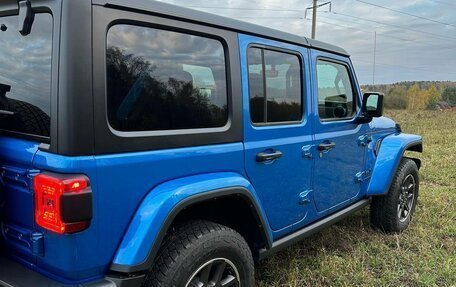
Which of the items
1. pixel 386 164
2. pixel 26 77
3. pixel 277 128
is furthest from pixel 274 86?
pixel 386 164

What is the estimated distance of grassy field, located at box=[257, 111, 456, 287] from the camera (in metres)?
3.38

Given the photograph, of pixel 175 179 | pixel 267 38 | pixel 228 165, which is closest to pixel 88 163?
pixel 175 179

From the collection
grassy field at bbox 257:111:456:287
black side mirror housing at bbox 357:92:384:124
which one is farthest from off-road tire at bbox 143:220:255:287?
black side mirror housing at bbox 357:92:384:124

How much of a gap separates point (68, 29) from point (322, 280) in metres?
2.63

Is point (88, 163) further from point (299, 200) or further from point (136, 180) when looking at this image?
point (299, 200)

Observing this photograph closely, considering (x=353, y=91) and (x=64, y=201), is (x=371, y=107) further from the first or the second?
(x=64, y=201)

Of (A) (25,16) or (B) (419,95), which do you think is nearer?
(A) (25,16)

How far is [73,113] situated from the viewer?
177 cm

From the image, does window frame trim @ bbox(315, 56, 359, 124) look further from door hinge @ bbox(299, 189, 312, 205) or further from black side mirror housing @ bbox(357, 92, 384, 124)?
door hinge @ bbox(299, 189, 312, 205)

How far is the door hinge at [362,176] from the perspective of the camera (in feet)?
12.9

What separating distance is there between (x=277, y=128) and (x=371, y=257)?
1.73 m

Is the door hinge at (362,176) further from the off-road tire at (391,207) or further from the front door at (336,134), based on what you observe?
the off-road tire at (391,207)

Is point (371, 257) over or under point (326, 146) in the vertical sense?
under

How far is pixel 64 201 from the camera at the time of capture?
1743 mm
